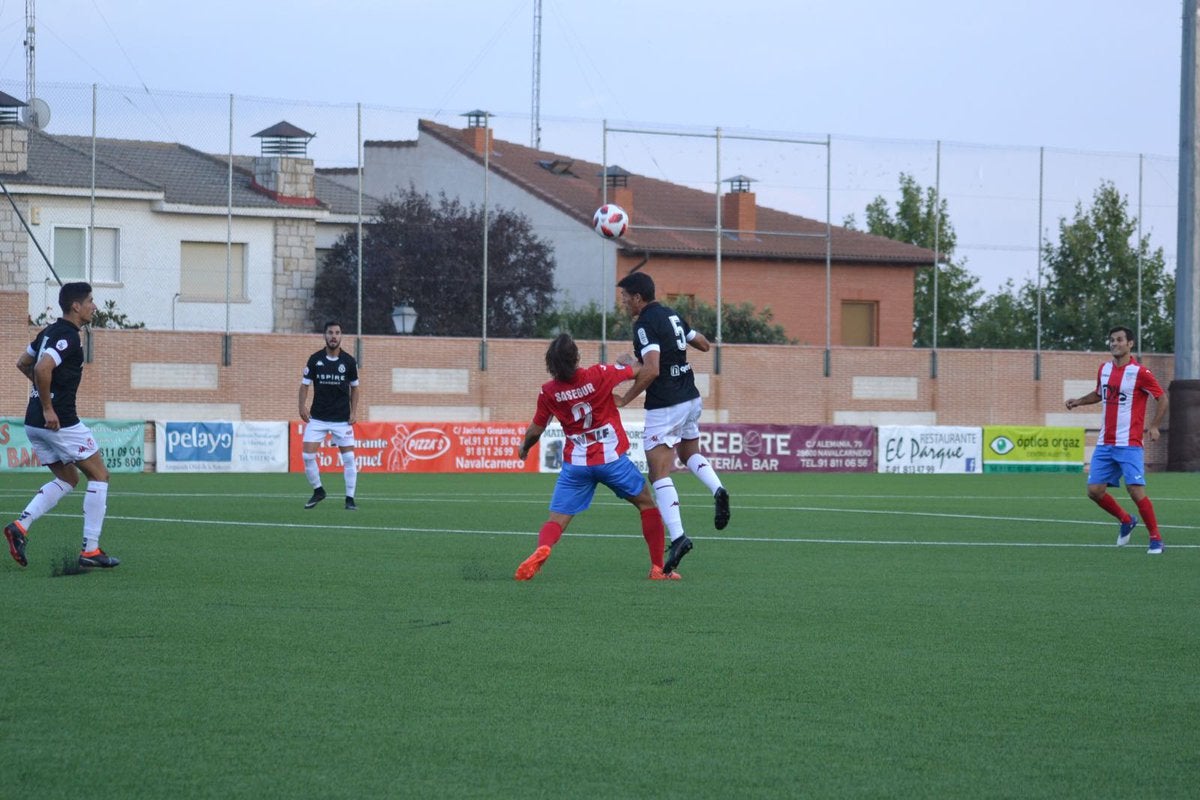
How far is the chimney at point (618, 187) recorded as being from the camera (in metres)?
42.5

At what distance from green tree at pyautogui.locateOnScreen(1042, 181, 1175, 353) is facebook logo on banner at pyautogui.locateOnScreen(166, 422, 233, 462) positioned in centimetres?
2636

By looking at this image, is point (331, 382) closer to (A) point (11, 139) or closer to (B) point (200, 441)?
(B) point (200, 441)

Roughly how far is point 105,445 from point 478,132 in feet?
58.4

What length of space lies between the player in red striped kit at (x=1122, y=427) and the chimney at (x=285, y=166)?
2754cm

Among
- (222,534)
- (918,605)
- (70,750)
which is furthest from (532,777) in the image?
(222,534)

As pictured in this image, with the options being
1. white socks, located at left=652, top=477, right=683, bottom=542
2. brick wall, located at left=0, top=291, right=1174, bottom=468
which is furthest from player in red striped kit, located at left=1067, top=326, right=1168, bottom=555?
brick wall, located at left=0, top=291, right=1174, bottom=468

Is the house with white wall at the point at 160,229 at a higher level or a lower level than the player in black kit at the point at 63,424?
higher

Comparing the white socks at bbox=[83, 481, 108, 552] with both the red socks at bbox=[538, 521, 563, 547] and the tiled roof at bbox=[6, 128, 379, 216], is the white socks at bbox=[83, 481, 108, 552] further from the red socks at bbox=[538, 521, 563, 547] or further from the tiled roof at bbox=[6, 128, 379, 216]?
the tiled roof at bbox=[6, 128, 379, 216]

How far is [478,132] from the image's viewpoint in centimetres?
4497

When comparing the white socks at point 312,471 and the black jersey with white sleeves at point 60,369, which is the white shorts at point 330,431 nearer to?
the white socks at point 312,471

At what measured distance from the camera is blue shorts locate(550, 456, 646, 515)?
35.6ft

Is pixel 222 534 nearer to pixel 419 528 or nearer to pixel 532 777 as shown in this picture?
pixel 419 528

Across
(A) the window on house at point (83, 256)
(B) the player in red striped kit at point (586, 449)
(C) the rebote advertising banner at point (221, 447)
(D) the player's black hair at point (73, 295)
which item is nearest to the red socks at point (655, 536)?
(B) the player in red striped kit at point (586, 449)

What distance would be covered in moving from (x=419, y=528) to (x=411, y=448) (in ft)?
56.0
